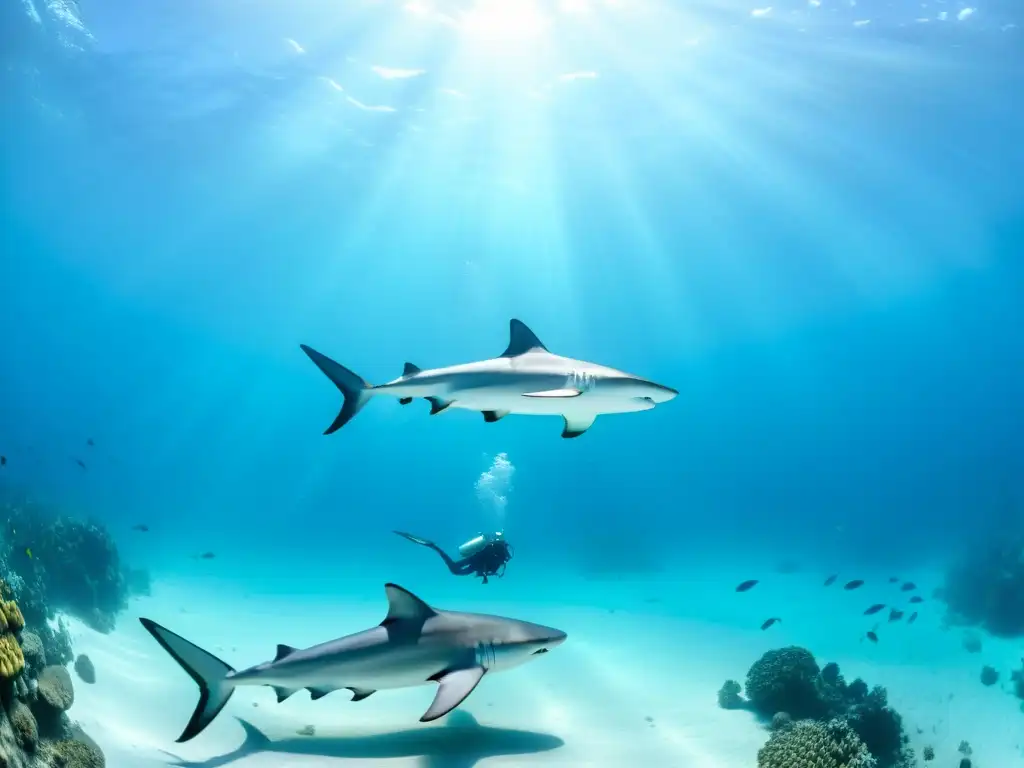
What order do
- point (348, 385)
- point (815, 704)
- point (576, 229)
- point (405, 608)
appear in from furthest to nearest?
point (576, 229) → point (815, 704) → point (348, 385) → point (405, 608)

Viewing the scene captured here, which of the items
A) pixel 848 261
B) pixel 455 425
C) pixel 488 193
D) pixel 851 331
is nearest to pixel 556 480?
pixel 455 425

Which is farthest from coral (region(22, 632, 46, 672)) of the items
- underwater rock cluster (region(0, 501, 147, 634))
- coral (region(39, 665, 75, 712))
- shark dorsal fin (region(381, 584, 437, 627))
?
underwater rock cluster (region(0, 501, 147, 634))

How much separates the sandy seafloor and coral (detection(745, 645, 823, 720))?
1.85ft

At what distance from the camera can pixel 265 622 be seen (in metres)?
22.1

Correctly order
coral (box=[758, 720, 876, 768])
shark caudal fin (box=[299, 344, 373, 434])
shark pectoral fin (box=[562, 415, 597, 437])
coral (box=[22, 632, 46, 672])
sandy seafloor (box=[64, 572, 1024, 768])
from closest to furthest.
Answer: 1. shark pectoral fin (box=[562, 415, 597, 437])
2. shark caudal fin (box=[299, 344, 373, 434])
3. coral (box=[22, 632, 46, 672])
4. coral (box=[758, 720, 876, 768])
5. sandy seafloor (box=[64, 572, 1024, 768])

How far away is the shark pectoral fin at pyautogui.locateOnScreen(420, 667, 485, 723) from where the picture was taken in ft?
15.2

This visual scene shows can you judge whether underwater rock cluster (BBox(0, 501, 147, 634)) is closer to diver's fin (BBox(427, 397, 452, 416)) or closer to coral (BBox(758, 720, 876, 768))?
diver's fin (BBox(427, 397, 452, 416))

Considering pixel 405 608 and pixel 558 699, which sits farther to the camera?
pixel 558 699

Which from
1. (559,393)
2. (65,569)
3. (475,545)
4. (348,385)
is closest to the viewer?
(559,393)

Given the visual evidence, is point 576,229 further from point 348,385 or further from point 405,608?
point 405,608

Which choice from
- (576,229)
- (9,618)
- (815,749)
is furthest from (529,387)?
(576,229)

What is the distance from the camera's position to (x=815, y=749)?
8117mm

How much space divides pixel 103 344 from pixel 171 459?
7314cm

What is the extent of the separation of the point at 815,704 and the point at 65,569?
21.3m
